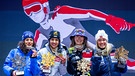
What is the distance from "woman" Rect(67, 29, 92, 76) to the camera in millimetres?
4453

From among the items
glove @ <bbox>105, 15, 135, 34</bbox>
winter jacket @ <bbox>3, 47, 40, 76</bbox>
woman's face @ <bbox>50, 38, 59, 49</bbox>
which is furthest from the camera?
glove @ <bbox>105, 15, 135, 34</bbox>

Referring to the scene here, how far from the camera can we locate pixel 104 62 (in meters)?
4.35

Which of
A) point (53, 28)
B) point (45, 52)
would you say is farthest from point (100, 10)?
point (45, 52)

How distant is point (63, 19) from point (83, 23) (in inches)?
15.9

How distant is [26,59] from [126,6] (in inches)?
102

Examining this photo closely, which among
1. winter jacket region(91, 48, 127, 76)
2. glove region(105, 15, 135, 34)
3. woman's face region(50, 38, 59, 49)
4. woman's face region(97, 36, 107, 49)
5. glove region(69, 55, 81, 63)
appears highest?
glove region(105, 15, 135, 34)

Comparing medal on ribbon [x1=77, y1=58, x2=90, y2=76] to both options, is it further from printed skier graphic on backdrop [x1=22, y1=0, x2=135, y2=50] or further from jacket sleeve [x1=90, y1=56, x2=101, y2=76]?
printed skier graphic on backdrop [x1=22, y1=0, x2=135, y2=50]

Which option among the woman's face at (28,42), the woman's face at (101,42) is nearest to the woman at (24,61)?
the woman's face at (28,42)

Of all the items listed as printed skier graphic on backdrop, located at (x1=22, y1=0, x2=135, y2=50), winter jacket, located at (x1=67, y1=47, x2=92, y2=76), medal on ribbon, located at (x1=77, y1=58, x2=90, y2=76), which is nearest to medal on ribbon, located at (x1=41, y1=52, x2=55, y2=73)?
winter jacket, located at (x1=67, y1=47, x2=92, y2=76)

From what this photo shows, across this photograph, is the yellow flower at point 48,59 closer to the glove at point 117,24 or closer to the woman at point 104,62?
the woman at point 104,62

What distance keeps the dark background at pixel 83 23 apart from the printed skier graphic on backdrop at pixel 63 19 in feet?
0.25

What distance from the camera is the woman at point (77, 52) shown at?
14.6ft

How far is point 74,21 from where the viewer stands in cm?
611

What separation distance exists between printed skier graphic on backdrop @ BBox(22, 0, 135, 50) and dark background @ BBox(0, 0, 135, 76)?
76mm
